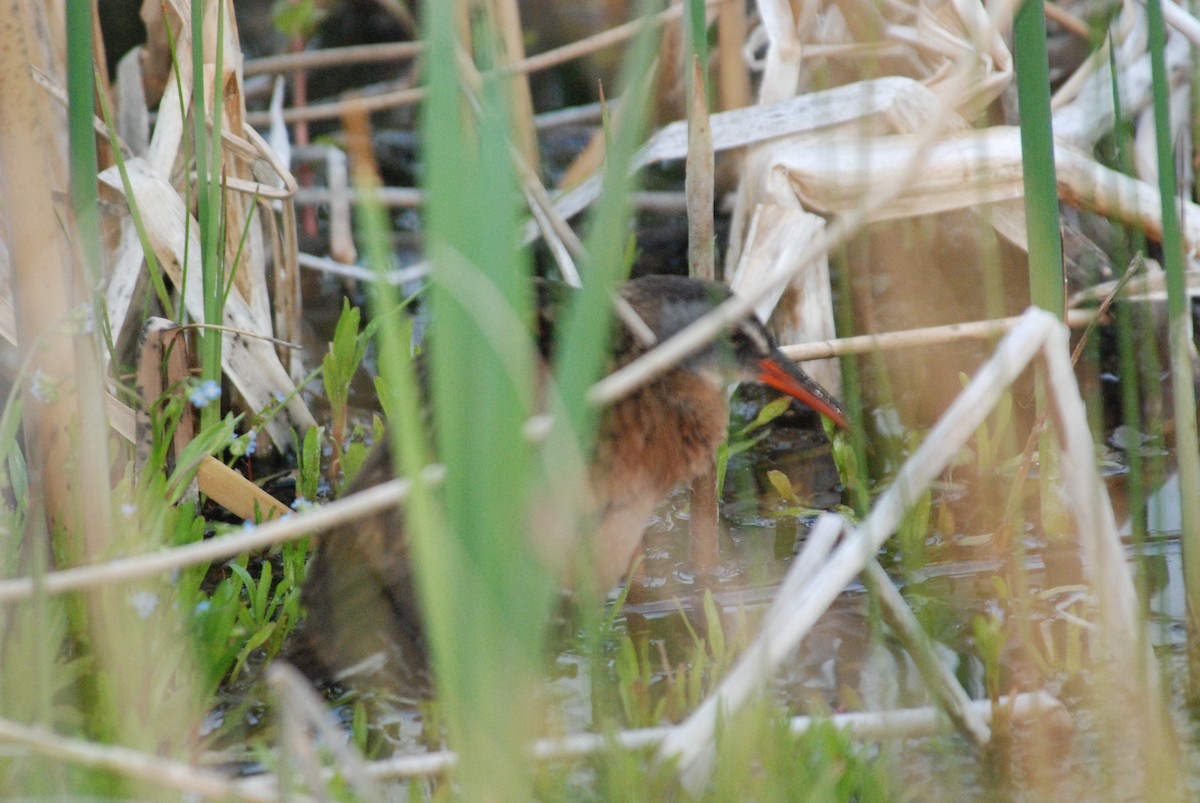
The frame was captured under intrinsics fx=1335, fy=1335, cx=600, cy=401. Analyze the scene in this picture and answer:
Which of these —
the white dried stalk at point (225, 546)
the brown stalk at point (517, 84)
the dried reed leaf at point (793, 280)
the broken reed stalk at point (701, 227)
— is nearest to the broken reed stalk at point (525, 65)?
the brown stalk at point (517, 84)

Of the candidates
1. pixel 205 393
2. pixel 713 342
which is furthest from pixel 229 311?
pixel 713 342

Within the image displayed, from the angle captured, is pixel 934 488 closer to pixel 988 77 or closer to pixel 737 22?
pixel 988 77

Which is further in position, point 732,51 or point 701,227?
point 732,51

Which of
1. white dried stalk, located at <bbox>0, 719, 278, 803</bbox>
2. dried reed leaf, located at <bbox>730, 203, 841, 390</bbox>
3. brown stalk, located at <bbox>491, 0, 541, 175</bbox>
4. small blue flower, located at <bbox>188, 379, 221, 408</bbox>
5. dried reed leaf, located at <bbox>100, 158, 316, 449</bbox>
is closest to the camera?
white dried stalk, located at <bbox>0, 719, 278, 803</bbox>

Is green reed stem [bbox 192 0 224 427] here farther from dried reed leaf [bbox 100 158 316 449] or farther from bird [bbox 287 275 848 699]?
bird [bbox 287 275 848 699]

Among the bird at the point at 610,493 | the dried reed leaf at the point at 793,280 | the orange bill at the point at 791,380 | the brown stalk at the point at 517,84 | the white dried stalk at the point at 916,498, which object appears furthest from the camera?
the brown stalk at the point at 517,84

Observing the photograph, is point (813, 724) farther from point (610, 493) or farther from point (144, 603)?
point (144, 603)

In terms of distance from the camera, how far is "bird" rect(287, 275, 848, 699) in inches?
75.5

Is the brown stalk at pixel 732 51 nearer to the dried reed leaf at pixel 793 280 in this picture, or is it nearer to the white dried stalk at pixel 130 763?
the dried reed leaf at pixel 793 280

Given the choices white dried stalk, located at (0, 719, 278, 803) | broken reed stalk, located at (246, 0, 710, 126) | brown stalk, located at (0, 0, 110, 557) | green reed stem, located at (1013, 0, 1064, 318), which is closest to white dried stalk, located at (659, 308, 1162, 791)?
green reed stem, located at (1013, 0, 1064, 318)

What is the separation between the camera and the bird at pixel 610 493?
1.92 m

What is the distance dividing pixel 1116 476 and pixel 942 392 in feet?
1.41

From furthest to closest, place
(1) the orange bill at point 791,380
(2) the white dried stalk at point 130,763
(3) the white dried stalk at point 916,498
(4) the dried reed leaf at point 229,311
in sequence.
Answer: (4) the dried reed leaf at point 229,311 < (1) the orange bill at point 791,380 < (3) the white dried stalk at point 916,498 < (2) the white dried stalk at point 130,763

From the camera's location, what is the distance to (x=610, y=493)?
2.02 metres
